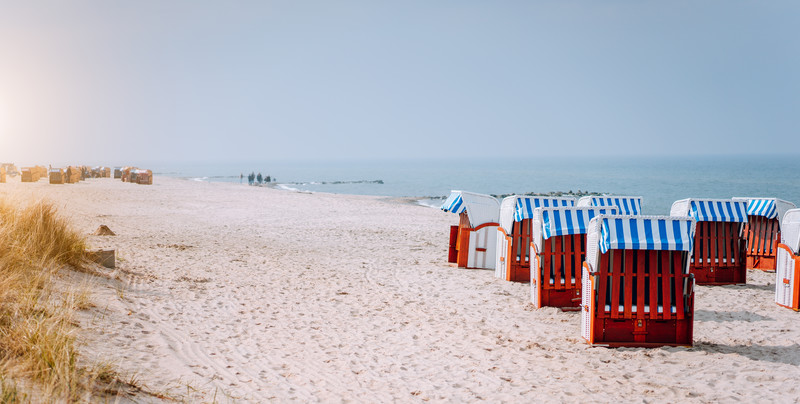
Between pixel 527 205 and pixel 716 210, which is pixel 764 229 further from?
pixel 527 205

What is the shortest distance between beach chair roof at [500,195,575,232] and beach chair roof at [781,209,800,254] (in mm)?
3530

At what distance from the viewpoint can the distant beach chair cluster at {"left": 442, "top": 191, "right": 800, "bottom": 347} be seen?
6.83 metres

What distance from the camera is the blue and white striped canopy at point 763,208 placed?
12.2m

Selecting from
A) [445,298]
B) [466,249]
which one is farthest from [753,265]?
[445,298]

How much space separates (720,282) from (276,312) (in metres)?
8.11

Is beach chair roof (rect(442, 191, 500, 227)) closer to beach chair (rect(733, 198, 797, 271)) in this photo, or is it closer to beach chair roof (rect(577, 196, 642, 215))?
beach chair roof (rect(577, 196, 642, 215))

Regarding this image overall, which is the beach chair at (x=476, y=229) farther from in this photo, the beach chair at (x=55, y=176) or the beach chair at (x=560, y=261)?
the beach chair at (x=55, y=176)

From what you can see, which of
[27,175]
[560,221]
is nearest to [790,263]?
[560,221]

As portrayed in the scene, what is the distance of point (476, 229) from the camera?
12.5 m

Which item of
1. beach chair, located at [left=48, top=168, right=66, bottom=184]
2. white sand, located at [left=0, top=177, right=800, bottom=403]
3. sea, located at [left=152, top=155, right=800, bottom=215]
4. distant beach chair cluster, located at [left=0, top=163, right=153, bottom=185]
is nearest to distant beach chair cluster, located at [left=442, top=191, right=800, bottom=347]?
white sand, located at [left=0, top=177, right=800, bottom=403]

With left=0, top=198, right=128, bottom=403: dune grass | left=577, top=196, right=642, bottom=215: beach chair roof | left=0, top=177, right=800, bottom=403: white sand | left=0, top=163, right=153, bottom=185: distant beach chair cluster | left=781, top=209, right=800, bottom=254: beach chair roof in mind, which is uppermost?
left=0, top=163, right=153, bottom=185: distant beach chair cluster

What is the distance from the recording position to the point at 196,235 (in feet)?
54.2

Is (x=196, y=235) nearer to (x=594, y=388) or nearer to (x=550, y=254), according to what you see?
(x=550, y=254)

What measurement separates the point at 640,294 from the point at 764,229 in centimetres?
750
